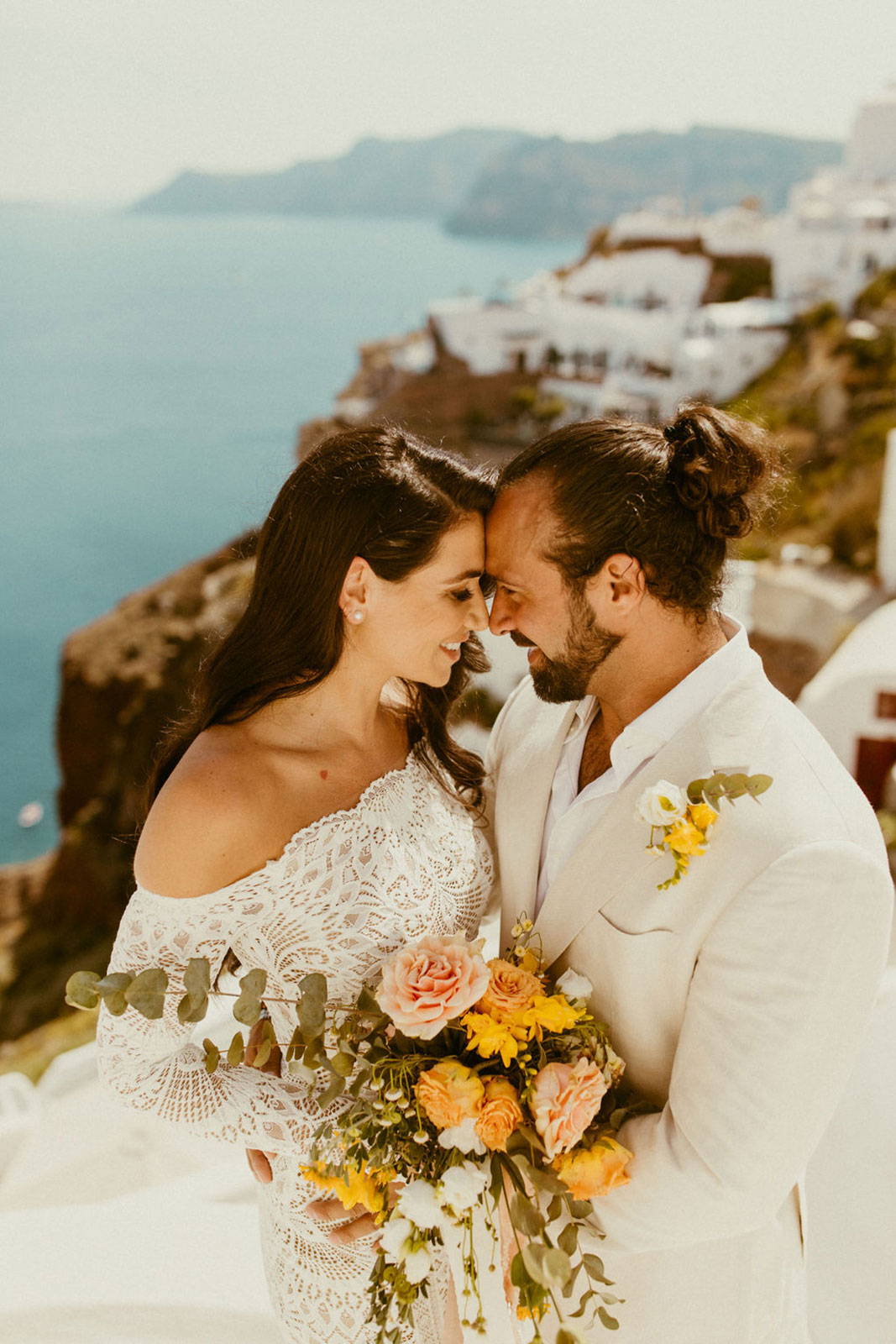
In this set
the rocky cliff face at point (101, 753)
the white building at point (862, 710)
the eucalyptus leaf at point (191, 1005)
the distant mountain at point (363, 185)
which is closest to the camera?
the eucalyptus leaf at point (191, 1005)

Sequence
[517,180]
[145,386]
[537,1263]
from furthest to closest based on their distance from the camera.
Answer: [517,180] → [145,386] → [537,1263]

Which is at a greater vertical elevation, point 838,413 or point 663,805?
point 663,805

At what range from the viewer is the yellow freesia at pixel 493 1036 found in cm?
183

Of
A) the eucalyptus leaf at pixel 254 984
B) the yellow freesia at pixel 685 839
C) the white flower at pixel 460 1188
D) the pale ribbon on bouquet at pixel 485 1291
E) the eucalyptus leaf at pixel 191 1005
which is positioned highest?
the yellow freesia at pixel 685 839

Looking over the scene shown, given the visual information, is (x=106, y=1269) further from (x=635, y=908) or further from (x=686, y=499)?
(x=686, y=499)

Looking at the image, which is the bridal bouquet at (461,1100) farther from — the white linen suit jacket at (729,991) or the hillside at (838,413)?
the hillside at (838,413)

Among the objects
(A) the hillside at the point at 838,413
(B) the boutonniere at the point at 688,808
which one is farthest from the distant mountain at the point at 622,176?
(B) the boutonniere at the point at 688,808

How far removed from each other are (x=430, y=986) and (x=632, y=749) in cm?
57

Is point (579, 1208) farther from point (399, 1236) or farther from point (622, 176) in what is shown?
point (622, 176)

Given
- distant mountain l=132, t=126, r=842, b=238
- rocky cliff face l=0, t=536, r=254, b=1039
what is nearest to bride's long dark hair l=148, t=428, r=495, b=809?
rocky cliff face l=0, t=536, r=254, b=1039

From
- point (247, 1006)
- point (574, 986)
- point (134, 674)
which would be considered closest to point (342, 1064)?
point (247, 1006)

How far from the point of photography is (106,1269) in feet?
9.79

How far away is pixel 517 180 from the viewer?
524ft

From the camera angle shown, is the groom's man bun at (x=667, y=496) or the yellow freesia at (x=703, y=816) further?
the groom's man bun at (x=667, y=496)
